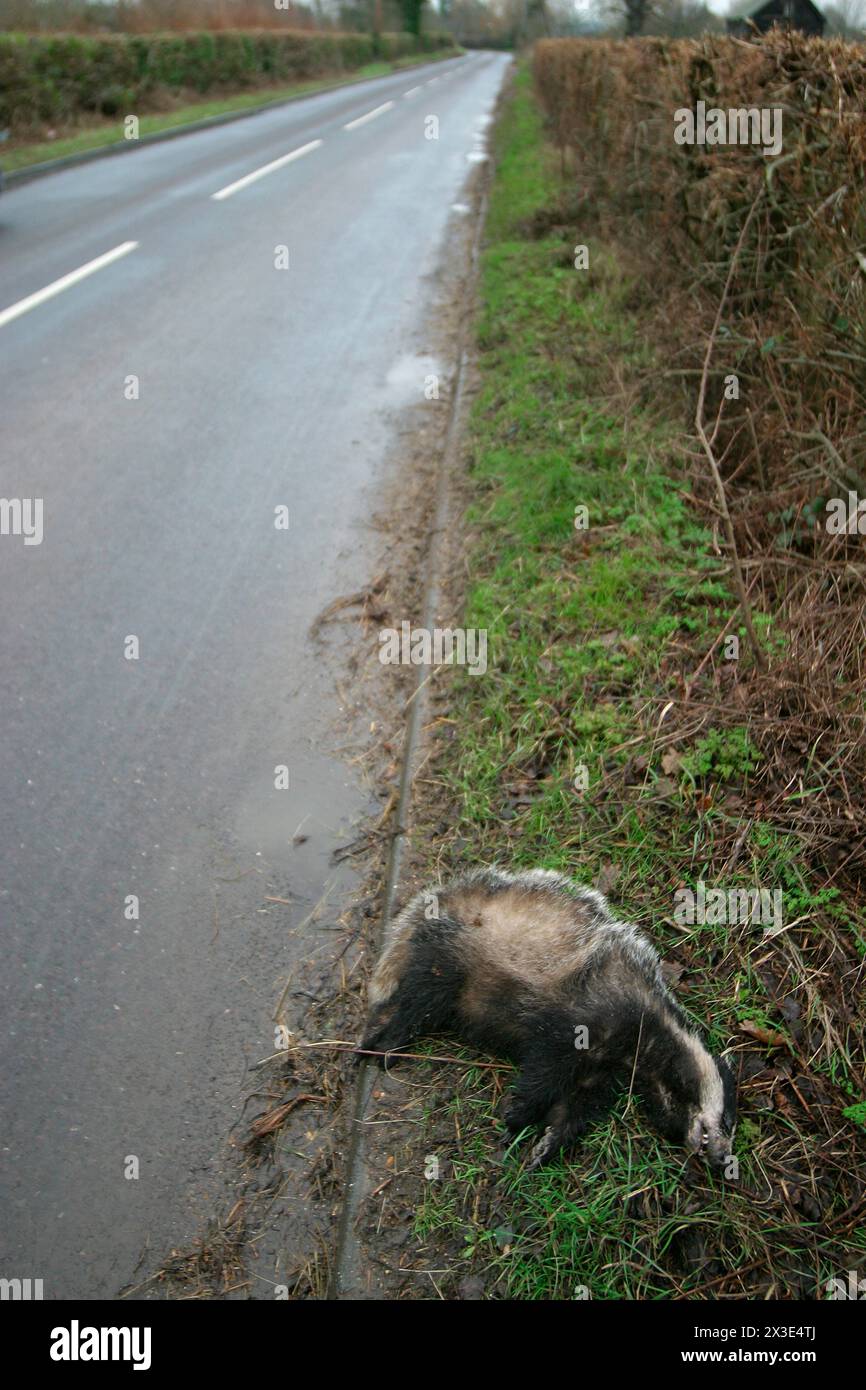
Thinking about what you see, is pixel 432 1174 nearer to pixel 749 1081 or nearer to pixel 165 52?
pixel 749 1081

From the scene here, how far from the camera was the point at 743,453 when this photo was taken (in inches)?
250

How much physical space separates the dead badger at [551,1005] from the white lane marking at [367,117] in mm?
24112

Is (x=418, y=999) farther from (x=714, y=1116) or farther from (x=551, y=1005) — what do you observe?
(x=714, y=1116)

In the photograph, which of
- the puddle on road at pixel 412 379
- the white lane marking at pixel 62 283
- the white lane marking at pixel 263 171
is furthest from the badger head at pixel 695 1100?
the white lane marking at pixel 263 171

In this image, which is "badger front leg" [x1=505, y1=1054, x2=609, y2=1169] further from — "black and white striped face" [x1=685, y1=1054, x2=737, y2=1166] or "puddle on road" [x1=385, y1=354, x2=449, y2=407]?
"puddle on road" [x1=385, y1=354, x2=449, y2=407]

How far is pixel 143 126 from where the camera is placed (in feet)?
72.1

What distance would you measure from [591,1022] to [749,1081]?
505 mm

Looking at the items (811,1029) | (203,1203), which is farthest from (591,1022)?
(203,1203)

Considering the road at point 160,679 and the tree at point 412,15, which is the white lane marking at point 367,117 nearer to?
the road at point 160,679

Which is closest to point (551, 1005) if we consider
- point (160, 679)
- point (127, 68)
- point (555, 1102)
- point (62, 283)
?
point (555, 1102)

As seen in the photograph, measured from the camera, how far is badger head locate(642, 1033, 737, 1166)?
3.00 metres

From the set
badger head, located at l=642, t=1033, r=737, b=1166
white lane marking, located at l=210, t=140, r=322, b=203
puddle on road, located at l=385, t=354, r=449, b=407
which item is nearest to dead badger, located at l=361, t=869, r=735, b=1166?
badger head, located at l=642, t=1033, r=737, b=1166
